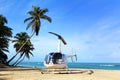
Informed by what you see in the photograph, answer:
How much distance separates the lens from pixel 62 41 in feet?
126

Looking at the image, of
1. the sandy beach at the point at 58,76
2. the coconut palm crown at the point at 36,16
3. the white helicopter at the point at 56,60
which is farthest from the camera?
the coconut palm crown at the point at 36,16

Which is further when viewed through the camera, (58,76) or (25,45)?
(25,45)

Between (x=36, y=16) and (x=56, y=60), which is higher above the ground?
(x=36, y=16)

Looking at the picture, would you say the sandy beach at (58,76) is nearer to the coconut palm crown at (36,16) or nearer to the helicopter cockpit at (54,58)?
the helicopter cockpit at (54,58)

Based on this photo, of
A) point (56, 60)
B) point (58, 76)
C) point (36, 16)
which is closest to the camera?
point (58, 76)

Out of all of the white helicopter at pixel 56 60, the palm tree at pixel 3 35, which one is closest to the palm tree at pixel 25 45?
the palm tree at pixel 3 35

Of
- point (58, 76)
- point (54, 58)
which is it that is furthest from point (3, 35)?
point (58, 76)

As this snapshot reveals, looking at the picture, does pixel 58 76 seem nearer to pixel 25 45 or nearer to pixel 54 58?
pixel 54 58

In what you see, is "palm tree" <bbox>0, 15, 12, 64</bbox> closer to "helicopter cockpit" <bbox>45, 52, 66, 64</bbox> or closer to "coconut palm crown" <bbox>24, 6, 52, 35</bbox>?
"coconut palm crown" <bbox>24, 6, 52, 35</bbox>

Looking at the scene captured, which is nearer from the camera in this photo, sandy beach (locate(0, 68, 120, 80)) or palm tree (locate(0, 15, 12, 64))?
sandy beach (locate(0, 68, 120, 80))

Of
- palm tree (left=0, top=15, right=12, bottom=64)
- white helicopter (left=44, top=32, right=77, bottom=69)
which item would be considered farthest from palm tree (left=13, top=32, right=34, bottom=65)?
white helicopter (left=44, top=32, right=77, bottom=69)

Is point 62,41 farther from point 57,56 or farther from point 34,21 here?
point 34,21

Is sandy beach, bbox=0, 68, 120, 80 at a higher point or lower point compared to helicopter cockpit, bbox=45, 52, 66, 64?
lower

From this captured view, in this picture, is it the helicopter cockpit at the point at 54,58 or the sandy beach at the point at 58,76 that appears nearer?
the sandy beach at the point at 58,76
